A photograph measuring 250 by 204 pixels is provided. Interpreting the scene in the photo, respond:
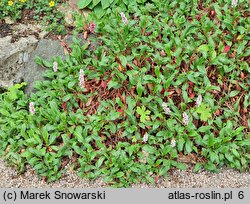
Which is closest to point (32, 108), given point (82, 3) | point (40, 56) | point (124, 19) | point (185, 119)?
point (40, 56)

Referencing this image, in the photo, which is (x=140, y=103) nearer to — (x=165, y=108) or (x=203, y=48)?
(x=165, y=108)

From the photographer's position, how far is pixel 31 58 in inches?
222

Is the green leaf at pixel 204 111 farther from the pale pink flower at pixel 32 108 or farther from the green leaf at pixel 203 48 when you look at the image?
the pale pink flower at pixel 32 108

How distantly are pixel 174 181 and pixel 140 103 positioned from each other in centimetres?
98

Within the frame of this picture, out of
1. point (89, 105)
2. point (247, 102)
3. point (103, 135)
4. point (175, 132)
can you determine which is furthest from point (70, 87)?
point (247, 102)

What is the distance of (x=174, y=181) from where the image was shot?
4656mm

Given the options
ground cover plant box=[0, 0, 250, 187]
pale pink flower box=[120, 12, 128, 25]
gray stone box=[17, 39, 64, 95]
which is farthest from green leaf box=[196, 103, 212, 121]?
gray stone box=[17, 39, 64, 95]

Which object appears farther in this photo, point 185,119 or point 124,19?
point 124,19

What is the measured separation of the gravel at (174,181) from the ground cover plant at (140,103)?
87 mm

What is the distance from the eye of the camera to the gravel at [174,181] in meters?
4.62

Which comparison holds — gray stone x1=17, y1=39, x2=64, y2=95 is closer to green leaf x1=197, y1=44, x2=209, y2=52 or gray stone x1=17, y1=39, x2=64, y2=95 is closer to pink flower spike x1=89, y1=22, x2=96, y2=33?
pink flower spike x1=89, y1=22, x2=96, y2=33

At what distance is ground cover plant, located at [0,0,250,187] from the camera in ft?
15.4

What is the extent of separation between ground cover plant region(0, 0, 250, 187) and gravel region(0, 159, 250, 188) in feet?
0.28

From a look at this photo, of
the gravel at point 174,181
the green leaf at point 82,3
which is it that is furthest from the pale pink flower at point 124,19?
the gravel at point 174,181
